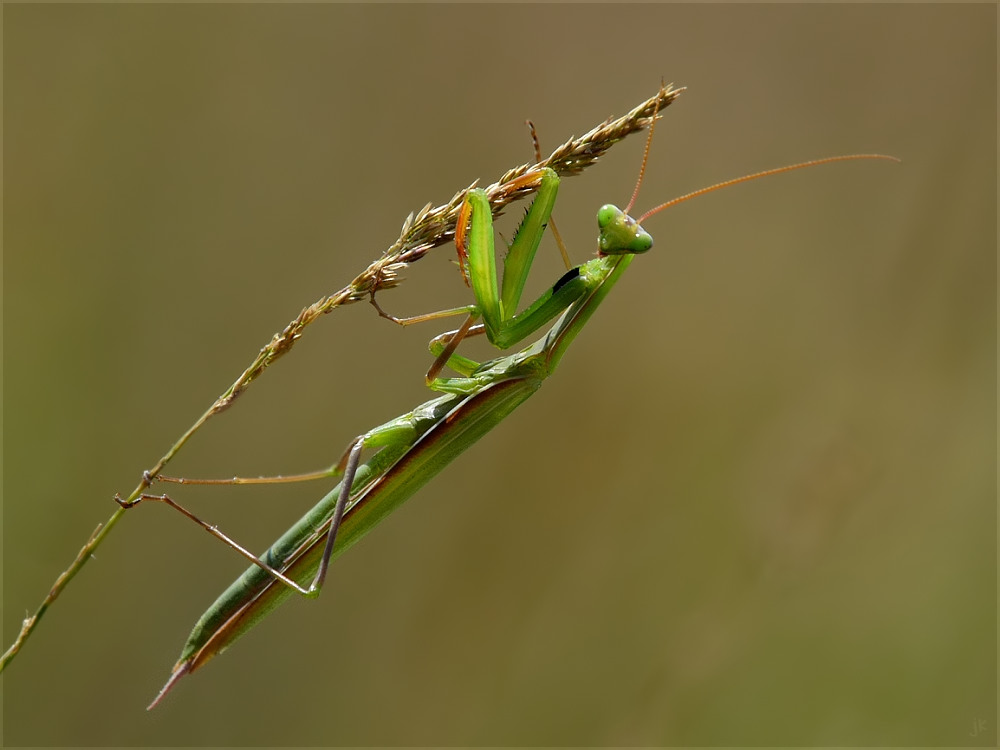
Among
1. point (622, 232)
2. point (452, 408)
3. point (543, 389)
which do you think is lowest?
point (543, 389)

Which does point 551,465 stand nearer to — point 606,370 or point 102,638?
point 606,370

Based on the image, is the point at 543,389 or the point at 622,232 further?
the point at 543,389

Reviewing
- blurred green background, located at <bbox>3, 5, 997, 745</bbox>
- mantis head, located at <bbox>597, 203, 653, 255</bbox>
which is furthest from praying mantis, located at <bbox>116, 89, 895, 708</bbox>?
blurred green background, located at <bbox>3, 5, 997, 745</bbox>

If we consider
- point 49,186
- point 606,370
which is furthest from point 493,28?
point 49,186

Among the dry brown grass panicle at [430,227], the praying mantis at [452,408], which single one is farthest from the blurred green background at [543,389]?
the dry brown grass panicle at [430,227]

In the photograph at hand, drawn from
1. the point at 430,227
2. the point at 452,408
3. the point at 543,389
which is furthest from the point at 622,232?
the point at 543,389

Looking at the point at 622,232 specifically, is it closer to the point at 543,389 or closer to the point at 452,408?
the point at 452,408

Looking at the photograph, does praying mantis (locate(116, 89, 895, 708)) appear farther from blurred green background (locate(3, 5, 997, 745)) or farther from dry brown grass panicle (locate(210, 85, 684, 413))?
blurred green background (locate(3, 5, 997, 745))

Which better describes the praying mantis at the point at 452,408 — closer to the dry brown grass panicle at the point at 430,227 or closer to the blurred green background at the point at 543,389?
the dry brown grass panicle at the point at 430,227
